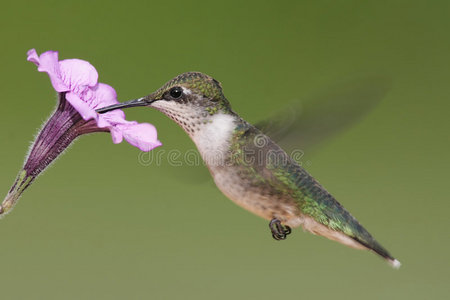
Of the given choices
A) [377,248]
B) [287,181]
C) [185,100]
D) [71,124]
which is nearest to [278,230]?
[287,181]

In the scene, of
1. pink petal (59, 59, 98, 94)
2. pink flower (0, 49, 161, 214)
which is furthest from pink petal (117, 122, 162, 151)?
pink petal (59, 59, 98, 94)

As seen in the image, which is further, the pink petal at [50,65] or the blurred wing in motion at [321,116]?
the blurred wing in motion at [321,116]

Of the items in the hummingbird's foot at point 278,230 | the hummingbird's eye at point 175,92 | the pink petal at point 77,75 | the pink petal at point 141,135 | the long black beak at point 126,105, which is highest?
the pink petal at point 77,75

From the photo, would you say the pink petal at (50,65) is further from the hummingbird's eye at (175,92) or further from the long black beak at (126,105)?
the hummingbird's eye at (175,92)

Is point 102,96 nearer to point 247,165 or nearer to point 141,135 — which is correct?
point 141,135

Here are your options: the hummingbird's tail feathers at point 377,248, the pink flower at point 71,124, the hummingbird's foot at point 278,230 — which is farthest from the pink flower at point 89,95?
the hummingbird's tail feathers at point 377,248
